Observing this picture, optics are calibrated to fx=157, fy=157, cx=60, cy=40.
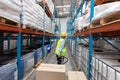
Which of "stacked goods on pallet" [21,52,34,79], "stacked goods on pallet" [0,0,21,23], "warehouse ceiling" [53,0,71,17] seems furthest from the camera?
"warehouse ceiling" [53,0,71,17]

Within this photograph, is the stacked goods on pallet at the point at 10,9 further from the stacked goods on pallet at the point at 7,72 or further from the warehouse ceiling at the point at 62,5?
the warehouse ceiling at the point at 62,5

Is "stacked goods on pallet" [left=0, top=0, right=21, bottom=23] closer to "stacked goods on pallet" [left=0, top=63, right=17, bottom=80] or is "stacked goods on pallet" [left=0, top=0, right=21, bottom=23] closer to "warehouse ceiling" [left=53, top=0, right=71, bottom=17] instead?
"stacked goods on pallet" [left=0, top=63, right=17, bottom=80]

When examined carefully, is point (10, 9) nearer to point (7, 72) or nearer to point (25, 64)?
point (7, 72)

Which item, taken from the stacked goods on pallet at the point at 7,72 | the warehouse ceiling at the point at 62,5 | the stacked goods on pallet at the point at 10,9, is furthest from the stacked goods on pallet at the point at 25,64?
the warehouse ceiling at the point at 62,5

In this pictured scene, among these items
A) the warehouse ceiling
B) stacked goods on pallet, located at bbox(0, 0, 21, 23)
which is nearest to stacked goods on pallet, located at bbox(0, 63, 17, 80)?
stacked goods on pallet, located at bbox(0, 0, 21, 23)

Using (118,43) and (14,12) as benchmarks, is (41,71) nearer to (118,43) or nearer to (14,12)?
(14,12)

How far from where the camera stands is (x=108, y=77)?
2268 mm

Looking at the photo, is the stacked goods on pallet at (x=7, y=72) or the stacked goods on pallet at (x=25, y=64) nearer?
the stacked goods on pallet at (x=7, y=72)

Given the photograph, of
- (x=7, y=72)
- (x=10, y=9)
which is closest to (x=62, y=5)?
(x=10, y=9)

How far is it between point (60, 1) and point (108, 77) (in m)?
19.1

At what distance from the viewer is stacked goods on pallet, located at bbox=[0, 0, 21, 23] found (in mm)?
2446

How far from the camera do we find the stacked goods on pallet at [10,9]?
2.45 metres

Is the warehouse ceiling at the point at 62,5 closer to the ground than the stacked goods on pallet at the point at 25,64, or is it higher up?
higher up

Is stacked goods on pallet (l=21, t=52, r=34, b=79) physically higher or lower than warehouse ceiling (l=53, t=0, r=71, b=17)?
lower
